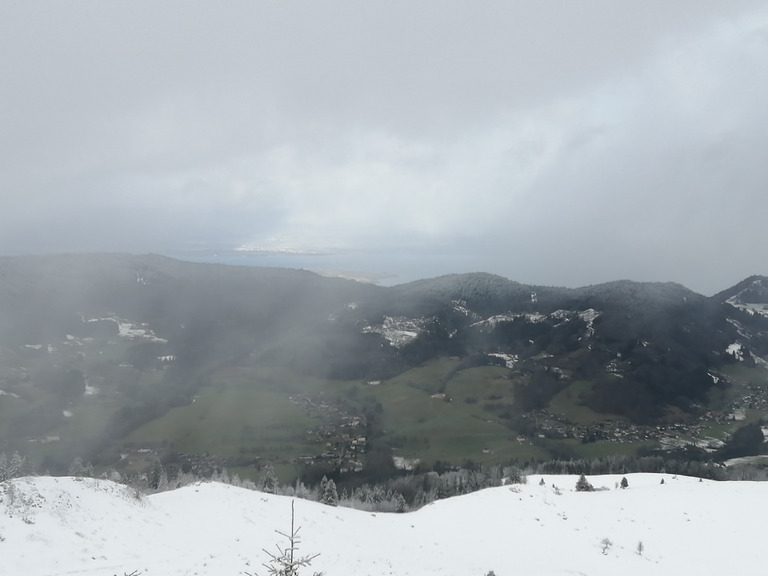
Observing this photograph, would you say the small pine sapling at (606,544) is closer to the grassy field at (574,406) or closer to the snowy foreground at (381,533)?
the snowy foreground at (381,533)

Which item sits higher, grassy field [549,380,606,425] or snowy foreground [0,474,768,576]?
snowy foreground [0,474,768,576]

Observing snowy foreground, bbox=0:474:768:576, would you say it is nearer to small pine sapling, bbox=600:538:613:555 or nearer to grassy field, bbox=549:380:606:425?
small pine sapling, bbox=600:538:613:555

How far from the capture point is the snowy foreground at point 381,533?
76.3 feet

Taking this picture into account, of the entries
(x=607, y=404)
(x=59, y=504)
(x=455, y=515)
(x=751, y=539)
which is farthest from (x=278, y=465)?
(x=607, y=404)

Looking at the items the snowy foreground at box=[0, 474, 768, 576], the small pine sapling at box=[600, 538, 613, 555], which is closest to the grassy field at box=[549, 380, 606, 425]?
the snowy foreground at box=[0, 474, 768, 576]

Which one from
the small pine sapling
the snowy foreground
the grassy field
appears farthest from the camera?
the grassy field

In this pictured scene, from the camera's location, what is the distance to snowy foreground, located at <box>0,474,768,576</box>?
23250 mm

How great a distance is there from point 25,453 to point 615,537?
125329mm

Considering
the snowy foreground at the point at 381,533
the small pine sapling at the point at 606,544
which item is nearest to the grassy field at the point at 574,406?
the snowy foreground at the point at 381,533

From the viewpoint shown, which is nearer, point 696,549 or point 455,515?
point 696,549

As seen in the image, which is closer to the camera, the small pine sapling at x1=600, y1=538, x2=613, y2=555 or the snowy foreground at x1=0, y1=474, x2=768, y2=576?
the snowy foreground at x1=0, y1=474, x2=768, y2=576

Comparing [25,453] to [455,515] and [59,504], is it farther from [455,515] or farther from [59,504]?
[455,515]

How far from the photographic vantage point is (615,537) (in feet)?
106

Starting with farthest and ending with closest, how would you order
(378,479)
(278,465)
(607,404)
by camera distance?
(607,404) < (278,465) < (378,479)
